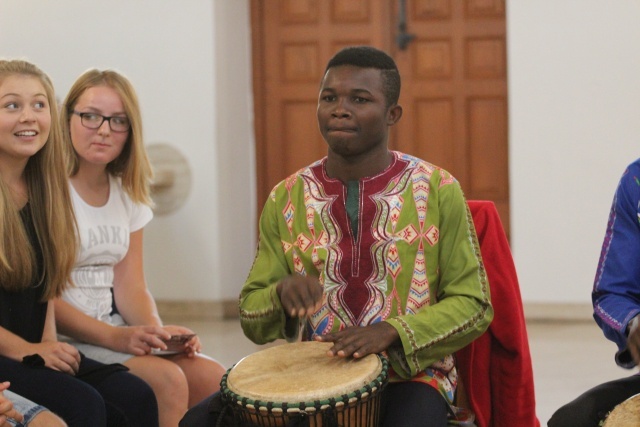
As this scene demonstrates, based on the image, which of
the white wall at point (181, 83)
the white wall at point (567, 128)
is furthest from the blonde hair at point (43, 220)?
the white wall at point (567, 128)

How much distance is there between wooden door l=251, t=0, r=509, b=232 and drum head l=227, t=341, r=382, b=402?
4.51m

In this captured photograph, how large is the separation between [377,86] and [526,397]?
99cm

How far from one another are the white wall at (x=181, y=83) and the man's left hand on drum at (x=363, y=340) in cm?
432

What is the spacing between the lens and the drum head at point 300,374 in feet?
7.20

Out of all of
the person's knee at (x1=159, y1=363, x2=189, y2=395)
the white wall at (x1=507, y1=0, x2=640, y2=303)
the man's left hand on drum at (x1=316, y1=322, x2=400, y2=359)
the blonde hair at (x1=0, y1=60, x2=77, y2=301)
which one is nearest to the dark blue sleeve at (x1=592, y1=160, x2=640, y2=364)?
the man's left hand on drum at (x1=316, y1=322, x2=400, y2=359)

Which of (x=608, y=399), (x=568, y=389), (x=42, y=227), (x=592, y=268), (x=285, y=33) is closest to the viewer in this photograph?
(x=608, y=399)

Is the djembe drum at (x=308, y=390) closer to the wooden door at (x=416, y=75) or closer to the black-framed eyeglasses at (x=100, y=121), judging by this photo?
the black-framed eyeglasses at (x=100, y=121)

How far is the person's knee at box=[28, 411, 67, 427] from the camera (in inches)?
97.3

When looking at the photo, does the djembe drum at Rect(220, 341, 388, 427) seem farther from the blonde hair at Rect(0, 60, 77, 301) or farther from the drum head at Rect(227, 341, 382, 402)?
the blonde hair at Rect(0, 60, 77, 301)

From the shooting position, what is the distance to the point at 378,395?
2289mm

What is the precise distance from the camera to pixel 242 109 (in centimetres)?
694

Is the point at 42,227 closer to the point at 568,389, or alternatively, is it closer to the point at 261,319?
the point at 261,319

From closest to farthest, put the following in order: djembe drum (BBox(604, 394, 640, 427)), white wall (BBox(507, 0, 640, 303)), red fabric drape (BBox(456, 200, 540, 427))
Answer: djembe drum (BBox(604, 394, 640, 427))
red fabric drape (BBox(456, 200, 540, 427))
white wall (BBox(507, 0, 640, 303))

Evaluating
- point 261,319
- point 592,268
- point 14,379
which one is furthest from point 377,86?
point 592,268
